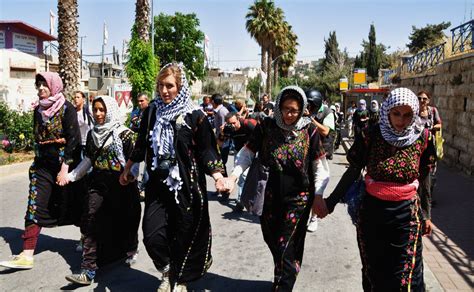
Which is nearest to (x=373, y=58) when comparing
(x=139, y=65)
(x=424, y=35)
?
(x=424, y=35)

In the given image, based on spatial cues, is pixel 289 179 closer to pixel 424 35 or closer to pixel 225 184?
pixel 225 184

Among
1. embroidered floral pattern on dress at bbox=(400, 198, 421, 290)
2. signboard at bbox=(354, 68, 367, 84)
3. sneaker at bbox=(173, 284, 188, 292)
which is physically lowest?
sneaker at bbox=(173, 284, 188, 292)

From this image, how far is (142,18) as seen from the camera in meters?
15.3

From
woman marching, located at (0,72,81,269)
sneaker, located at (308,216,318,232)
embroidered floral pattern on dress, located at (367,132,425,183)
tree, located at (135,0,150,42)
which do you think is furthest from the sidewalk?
tree, located at (135,0,150,42)

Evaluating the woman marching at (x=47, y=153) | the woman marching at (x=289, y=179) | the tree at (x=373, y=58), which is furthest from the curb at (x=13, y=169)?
the tree at (x=373, y=58)

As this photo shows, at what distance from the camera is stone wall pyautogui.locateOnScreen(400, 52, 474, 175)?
406 inches

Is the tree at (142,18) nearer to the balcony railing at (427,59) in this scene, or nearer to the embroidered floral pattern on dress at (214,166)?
the balcony railing at (427,59)

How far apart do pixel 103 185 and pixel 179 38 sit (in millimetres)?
50395

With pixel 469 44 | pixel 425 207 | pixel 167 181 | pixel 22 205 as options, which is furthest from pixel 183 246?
pixel 469 44

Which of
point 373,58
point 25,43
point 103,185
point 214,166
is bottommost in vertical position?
point 103,185

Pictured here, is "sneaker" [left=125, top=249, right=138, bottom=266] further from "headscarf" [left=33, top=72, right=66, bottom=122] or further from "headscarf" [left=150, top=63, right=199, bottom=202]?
"headscarf" [left=33, top=72, right=66, bottom=122]

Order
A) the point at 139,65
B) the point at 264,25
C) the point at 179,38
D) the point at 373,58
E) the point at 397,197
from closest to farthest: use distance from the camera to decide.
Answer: the point at 397,197, the point at 139,65, the point at 264,25, the point at 179,38, the point at 373,58

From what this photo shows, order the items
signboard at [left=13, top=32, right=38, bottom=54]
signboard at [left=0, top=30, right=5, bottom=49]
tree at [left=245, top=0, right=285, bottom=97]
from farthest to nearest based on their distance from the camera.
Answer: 1. tree at [left=245, top=0, right=285, bottom=97]
2. signboard at [left=13, top=32, right=38, bottom=54]
3. signboard at [left=0, top=30, right=5, bottom=49]

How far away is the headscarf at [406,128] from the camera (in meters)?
2.88
